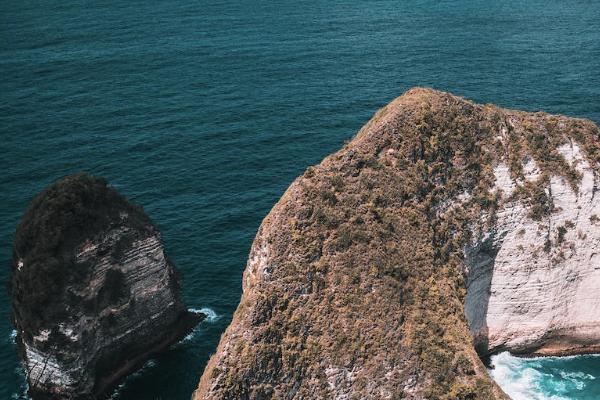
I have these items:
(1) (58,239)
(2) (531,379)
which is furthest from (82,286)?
(2) (531,379)

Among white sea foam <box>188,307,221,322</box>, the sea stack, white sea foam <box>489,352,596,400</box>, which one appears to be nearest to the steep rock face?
white sea foam <box>489,352,596,400</box>

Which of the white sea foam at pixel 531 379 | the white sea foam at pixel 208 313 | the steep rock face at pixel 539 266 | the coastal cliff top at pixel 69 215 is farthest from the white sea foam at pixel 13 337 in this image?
the white sea foam at pixel 531 379

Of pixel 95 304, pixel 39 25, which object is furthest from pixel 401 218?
pixel 39 25

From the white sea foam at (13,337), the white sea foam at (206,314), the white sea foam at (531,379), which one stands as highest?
the white sea foam at (13,337)

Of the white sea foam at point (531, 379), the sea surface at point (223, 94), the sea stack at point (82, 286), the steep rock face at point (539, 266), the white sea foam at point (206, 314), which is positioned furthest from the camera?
the sea surface at point (223, 94)

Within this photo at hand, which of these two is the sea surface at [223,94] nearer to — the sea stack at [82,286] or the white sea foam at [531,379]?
the white sea foam at [531,379]

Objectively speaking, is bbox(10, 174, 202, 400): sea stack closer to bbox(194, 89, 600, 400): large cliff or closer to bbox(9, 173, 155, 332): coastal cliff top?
bbox(9, 173, 155, 332): coastal cliff top

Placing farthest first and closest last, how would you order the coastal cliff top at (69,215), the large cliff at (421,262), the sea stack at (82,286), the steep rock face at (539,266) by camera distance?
the coastal cliff top at (69,215)
the steep rock face at (539,266)
the sea stack at (82,286)
the large cliff at (421,262)

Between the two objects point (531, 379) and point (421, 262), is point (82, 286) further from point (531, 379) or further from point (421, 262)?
point (531, 379)
